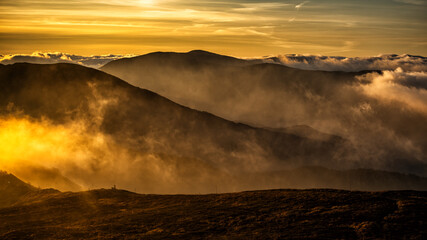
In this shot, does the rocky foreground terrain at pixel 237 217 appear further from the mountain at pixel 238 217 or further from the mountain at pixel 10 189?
the mountain at pixel 10 189

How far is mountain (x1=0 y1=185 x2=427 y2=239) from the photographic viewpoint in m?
56.5

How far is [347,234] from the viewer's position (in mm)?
54438

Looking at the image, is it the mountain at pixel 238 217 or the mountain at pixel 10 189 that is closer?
the mountain at pixel 238 217

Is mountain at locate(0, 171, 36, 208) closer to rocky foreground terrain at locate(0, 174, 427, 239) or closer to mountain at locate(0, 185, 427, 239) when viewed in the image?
mountain at locate(0, 185, 427, 239)

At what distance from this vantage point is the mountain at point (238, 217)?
5647 centimetres

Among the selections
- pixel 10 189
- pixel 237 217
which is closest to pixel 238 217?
pixel 237 217

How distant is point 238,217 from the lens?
213 ft

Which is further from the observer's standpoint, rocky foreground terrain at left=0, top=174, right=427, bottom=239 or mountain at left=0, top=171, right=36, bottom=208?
mountain at left=0, top=171, right=36, bottom=208

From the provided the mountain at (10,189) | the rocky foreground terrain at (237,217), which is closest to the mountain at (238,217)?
the rocky foreground terrain at (237,217)

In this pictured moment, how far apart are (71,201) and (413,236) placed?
7194 cm

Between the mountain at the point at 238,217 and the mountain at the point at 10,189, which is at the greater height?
the mountain at the point at 10,189

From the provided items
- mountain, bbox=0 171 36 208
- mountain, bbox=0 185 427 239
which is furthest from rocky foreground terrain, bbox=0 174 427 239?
mountain, bbox=0 171 36 208

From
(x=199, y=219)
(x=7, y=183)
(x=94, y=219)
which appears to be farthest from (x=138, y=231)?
(x=7, y=183)

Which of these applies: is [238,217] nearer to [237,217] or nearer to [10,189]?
[237,217]
